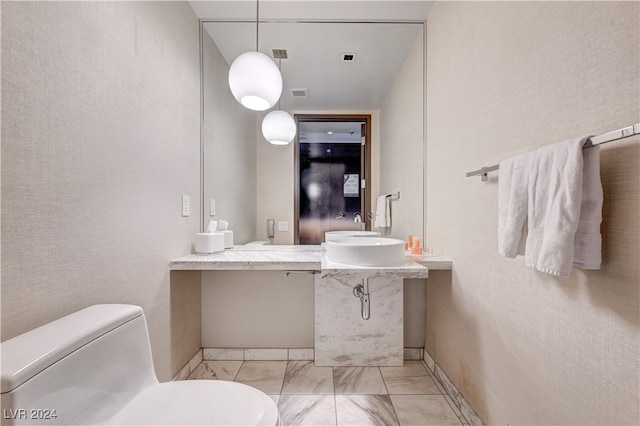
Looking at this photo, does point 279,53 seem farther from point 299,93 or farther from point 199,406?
point 199,406

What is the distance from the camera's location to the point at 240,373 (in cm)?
177

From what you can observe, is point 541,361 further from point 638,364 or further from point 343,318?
point 343,318

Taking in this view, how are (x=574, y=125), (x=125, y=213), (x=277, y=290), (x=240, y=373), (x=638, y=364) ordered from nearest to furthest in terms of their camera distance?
(x=638, y=364), (x=574, y=125), (x=125, y=213), (x=240, y=373), (x=277, y=290)

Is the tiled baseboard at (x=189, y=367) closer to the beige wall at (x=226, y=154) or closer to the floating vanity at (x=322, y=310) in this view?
the floating vanity at (x=322, y=310)

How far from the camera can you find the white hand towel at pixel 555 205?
712mm

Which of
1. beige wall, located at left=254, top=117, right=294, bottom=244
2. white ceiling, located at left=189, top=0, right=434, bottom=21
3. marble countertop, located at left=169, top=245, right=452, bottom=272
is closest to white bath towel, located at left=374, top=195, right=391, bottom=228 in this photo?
marble countertop, located at left=169, top=245, right=452, bottom=272

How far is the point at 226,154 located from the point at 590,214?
1.86 metres

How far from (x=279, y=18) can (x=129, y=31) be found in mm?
963

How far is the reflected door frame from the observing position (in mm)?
1877

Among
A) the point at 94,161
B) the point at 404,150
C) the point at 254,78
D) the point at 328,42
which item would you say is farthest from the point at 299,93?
the point at 94,161

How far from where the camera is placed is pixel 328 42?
1842 mm

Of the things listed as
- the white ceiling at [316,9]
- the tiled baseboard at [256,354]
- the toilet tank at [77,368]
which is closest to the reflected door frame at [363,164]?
the white ceiling at [316,9]

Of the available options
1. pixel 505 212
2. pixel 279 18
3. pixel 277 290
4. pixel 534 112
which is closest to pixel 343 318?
pixel 277 290

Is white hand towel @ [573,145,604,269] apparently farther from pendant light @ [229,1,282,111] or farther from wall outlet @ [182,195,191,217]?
wall outlet @ [182,195,191,217]
